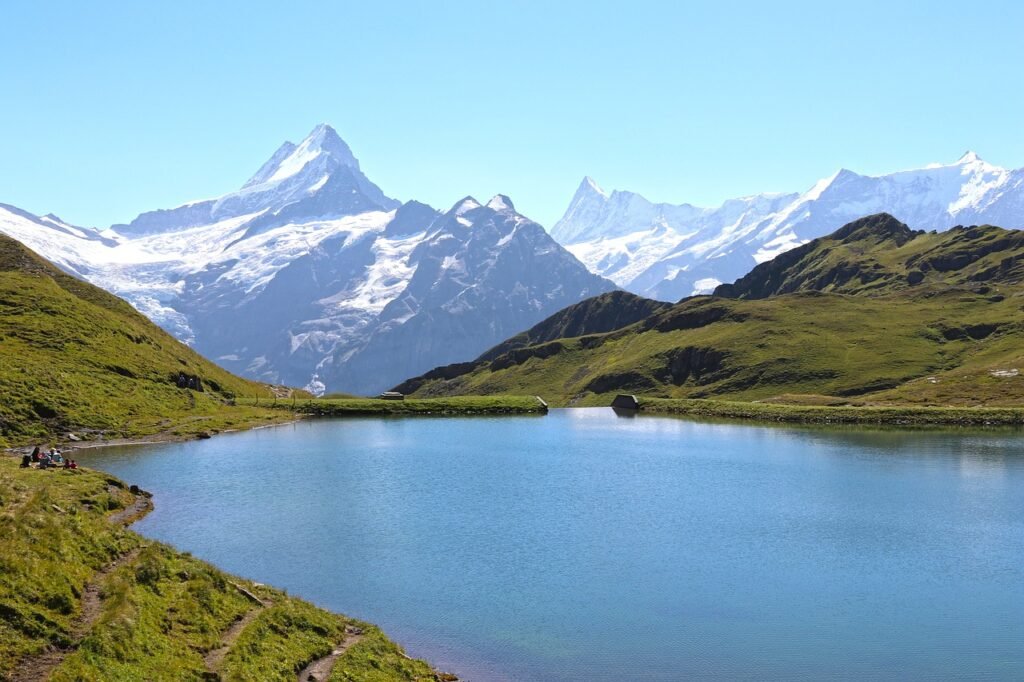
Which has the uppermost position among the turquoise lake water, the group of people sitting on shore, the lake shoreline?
the lake shoreline

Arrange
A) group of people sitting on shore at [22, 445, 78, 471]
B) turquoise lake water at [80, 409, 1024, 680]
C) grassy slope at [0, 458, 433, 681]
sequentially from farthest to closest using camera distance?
group of people sitting on shore at [22, 445, 78, 471] < turquoise lake water at [80, 409, 1024, 680] < grassy slope at [0, 458, 433, 681]

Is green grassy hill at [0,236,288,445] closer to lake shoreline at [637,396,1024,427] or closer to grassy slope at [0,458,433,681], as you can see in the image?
grassy slope at [0,458,433,681]

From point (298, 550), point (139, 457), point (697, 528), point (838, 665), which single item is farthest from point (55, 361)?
point (838, 665)

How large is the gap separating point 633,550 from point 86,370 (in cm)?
10101

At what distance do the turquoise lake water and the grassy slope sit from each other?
313 inches

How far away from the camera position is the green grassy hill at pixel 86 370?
380 ft

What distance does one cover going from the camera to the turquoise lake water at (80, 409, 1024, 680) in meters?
48.7

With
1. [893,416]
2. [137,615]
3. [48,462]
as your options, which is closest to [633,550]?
[137,615]

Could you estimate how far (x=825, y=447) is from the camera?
461 feet

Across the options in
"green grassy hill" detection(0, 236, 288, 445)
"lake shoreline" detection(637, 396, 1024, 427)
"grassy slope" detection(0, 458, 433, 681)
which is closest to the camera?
"grassy slope" detection(0, 458, 433, 681)

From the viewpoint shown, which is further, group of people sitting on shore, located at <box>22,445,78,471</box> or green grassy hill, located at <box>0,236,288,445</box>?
green grassy hill, located at <box>0,236,288,445</box>

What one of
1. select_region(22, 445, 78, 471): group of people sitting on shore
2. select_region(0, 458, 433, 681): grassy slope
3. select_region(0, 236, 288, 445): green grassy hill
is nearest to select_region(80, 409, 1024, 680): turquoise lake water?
select_region(0, 458, 433, 681): grassy slope

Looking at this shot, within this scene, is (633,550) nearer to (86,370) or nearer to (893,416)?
(86,370)

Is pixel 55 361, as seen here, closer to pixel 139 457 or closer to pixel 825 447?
pixel 139 457
